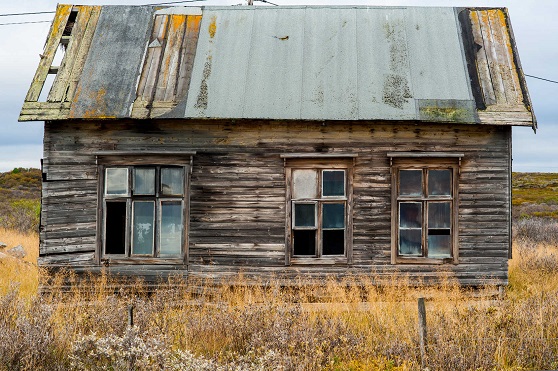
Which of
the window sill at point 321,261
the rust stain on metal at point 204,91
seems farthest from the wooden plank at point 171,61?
the window sill at point 321,261

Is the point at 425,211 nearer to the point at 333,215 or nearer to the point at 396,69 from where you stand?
the point at 333,215

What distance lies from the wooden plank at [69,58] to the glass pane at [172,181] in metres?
2.27

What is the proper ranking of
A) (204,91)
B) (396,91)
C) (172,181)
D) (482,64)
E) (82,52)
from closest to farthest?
(172,181), (396,91), (204,91), (482,64), (82,52)

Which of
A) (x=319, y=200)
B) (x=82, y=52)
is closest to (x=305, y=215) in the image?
(x=319, y=200)

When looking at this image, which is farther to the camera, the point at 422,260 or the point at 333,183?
the point at 333,183

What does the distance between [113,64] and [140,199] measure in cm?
270

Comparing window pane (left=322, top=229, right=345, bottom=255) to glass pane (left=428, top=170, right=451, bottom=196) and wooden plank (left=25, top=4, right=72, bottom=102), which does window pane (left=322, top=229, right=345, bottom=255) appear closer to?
glass pane (left=428, top=170, right=451, bottom=196)

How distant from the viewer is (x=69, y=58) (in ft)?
36.6

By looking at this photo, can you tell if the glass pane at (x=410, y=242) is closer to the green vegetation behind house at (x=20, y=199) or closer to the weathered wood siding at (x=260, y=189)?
the weathered wood siding at (x=260, y=189)

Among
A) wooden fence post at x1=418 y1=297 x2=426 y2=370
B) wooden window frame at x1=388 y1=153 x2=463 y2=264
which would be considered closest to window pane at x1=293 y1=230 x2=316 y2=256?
wooden window frame at x1=388 y1=153 x2=463 y2=264

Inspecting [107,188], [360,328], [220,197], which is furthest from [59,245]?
[360,328]

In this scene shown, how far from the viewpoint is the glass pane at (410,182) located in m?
10.3

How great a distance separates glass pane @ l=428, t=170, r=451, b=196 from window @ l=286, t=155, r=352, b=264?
1.43 m

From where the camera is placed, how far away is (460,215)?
A: 33.7ft
